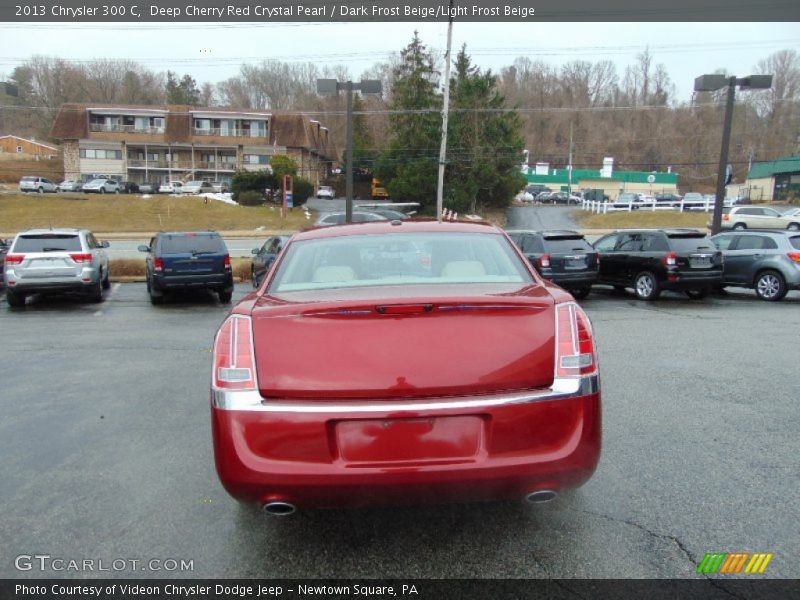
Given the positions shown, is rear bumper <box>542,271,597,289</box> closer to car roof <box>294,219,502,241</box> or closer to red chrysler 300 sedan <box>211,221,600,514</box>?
car roof <box>294,219,502,241</box>

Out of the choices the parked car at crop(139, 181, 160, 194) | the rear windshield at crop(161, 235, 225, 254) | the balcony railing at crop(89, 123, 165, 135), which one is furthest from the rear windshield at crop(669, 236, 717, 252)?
the balcony railing at crop(89, 123, 165, 135)

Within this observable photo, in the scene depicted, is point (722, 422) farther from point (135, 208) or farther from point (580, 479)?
point (135, 208)

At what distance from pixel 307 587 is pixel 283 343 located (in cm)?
113

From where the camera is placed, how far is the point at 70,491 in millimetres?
3787

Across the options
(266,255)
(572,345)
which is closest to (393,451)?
(572,345)

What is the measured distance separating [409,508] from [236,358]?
4.02ft

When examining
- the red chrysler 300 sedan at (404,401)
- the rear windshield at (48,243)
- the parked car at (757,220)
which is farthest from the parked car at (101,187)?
the red chrysler 300 sedan at (404,401)

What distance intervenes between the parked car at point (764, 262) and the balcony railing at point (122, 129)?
68.4 meters

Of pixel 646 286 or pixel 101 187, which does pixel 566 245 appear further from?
pixel 101 187

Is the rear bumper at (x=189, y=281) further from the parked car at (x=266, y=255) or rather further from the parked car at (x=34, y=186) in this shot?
the parked car at (x=34, y=186)

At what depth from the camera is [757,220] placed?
3553 centimetres

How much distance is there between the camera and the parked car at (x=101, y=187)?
5753cm

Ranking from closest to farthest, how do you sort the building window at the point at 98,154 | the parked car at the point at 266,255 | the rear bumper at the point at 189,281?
the rear bumper at the point at 189,281 → the parked car at the point at 266,255 → the building window at the point at 98,154
